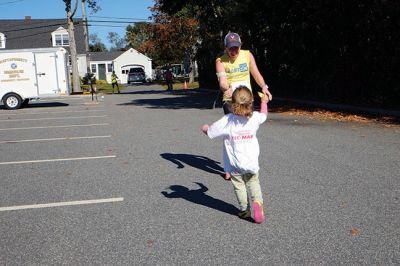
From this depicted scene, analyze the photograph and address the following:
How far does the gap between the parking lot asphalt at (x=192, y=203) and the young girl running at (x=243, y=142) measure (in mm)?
305

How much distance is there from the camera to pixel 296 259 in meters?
3.56

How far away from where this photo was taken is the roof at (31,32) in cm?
5778

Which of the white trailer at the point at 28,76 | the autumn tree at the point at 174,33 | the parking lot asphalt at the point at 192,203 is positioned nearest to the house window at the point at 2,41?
the autumn tree at the point at 174,33

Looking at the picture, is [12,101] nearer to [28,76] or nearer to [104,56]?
[28,76]

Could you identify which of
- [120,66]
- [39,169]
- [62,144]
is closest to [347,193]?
[39,169]

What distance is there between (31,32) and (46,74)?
142 ft

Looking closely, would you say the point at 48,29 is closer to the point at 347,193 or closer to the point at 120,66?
the point at 120,66

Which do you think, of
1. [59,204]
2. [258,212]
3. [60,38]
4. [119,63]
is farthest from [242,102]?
[119,63]

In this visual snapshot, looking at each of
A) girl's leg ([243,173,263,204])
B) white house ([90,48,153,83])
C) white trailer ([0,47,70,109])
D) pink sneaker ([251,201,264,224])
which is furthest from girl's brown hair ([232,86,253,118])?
white house ([90,48,153,83])

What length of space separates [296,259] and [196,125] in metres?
9.09

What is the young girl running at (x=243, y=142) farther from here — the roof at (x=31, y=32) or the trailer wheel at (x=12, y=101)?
the roof at (x=31, y=32)

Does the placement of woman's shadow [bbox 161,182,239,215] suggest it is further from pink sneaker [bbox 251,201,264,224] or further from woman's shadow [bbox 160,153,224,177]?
woman's shadow [bbox 160,153,224,177]

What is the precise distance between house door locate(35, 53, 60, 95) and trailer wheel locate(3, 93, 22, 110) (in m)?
1.04

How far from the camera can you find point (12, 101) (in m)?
20.8
